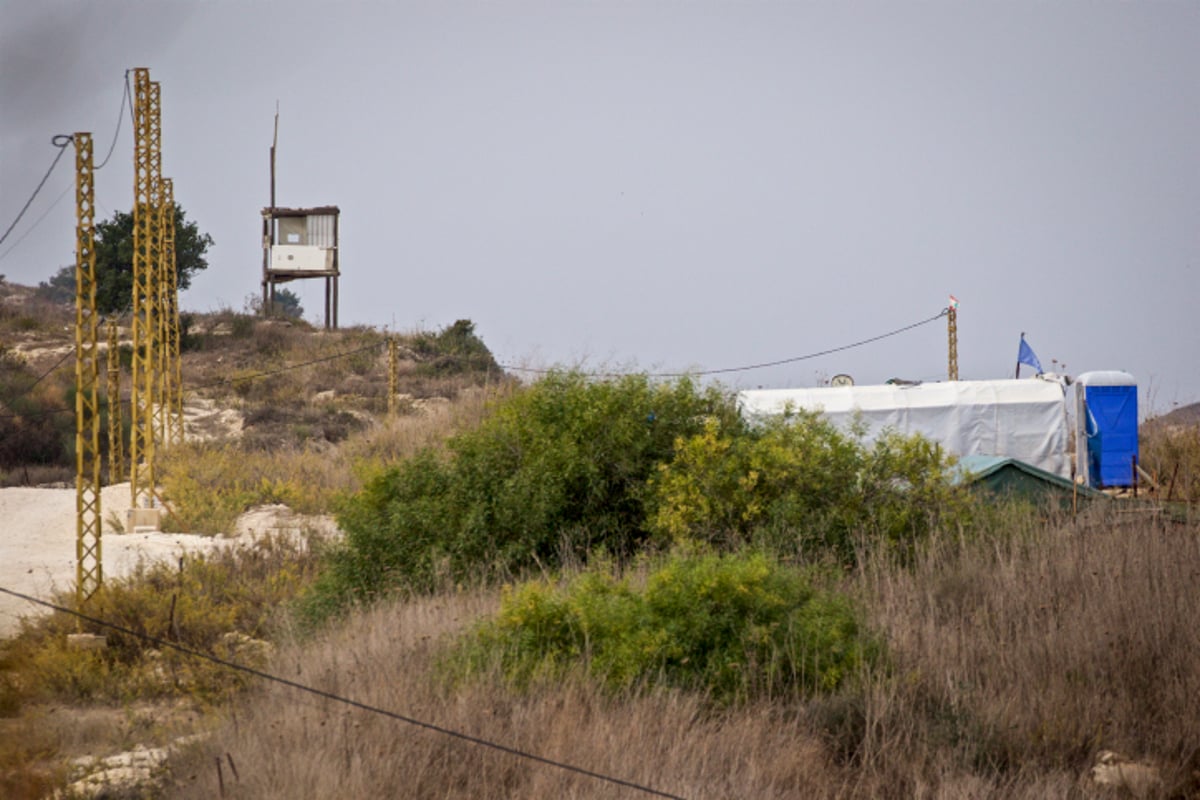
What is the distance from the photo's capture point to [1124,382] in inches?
971

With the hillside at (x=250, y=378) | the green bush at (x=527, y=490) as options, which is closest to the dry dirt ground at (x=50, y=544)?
the green bush at (x=527, y=490)

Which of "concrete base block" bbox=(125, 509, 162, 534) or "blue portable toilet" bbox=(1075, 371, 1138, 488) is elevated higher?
"blue portable toilet" bbox=(1075, 371, 1138, 488)

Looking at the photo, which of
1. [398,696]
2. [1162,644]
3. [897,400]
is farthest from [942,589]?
[897,400]

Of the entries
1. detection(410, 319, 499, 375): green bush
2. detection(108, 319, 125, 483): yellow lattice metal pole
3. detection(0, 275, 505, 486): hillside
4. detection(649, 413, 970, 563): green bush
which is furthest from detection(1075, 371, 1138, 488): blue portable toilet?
detection(410, 319, 499, 375): green bush

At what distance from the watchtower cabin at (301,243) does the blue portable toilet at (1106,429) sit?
1159 inches

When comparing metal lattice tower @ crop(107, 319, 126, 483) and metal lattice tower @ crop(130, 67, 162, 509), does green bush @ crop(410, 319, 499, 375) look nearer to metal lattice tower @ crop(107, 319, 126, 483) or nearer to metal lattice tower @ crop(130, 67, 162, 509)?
metal lattice tower @ crop(107, 319, 126, 483)

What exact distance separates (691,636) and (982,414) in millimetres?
19379

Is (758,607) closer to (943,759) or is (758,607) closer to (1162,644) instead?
(943,759)

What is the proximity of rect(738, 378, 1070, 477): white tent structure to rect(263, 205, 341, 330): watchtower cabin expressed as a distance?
950 inches

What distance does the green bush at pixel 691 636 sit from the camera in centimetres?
750

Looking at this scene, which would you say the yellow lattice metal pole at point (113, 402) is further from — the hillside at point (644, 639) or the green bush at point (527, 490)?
the green bush at point (527, 490)

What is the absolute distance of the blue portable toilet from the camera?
24.2 metres

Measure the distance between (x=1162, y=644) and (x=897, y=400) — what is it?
691 inches

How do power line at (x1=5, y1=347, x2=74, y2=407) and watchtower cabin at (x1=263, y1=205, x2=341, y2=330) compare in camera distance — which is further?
→ watchtower cabin at (x1=263, y1=205, x2=341, y2=330)
